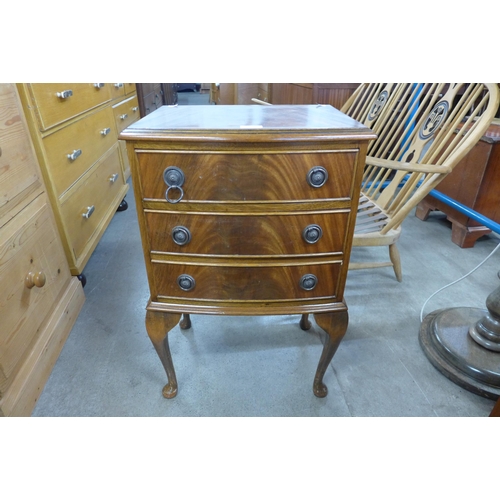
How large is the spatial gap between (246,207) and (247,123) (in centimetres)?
21

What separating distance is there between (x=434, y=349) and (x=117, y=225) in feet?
6.73

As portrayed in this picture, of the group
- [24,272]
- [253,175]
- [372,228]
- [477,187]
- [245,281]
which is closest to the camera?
[253,175]

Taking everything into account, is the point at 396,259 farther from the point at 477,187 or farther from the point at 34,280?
the point at 34,280

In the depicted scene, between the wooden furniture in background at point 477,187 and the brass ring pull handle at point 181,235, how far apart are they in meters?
1.97

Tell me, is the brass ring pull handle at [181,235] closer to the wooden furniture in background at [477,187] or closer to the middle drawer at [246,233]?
the middle drawer at [246,233]

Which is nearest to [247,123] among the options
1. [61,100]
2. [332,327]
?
[332,327]

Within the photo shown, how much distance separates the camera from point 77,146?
5.56 ft

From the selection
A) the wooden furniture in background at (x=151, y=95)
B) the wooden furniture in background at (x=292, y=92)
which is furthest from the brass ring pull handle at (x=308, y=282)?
the wooden furniture in background at (x=151, y=95)

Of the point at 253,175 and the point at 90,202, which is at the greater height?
the point at 253,175

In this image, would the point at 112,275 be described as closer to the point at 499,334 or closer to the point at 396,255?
the point at 396,255

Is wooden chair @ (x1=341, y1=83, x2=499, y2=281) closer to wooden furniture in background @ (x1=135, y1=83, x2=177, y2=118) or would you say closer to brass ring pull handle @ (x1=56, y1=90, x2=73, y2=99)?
brass ring pull handle @ (x1=56, y1=90, x2=73, y2=99)

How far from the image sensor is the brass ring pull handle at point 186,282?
948mm

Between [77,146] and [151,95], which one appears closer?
[77,146]

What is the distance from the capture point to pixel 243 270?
93 cm
